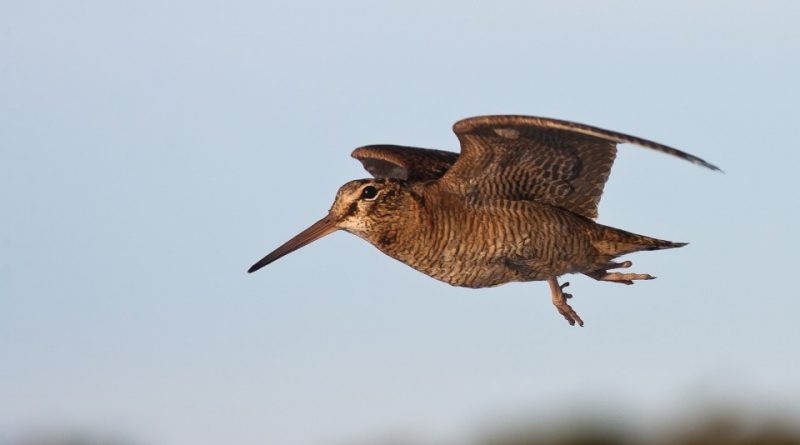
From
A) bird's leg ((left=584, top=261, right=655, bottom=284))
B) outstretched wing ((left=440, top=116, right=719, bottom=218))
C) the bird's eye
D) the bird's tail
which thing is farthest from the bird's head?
bird's leg ((left=584, top=261, right=655, bottom=284))

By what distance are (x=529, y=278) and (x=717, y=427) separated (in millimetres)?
11024

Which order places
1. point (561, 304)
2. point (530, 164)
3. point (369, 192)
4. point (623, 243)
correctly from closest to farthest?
point (530, 164) < point (369, 192) < point (623, 243) < point (561, 304)

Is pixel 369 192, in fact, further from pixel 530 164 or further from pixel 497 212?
pixel 530 164

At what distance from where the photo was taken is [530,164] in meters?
14.4

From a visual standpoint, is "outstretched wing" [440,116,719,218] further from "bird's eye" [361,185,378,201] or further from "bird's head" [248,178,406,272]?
"bird's eye" [361,185,378,201]

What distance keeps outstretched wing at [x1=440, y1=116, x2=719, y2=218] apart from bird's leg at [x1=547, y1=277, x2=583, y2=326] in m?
1.30

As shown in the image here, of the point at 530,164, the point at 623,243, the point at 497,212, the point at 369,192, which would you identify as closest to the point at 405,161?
the point at 369,192

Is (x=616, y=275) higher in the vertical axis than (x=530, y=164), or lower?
lower

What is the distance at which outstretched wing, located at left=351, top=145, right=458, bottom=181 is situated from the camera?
15914mm

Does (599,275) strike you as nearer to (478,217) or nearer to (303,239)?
(478,217)

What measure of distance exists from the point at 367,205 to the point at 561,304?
2.79 meters

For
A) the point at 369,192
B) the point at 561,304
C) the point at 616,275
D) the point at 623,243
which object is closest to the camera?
the point at 369,192

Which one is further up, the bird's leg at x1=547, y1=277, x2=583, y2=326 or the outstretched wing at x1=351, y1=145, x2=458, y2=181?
the outstretched wing at x1=351, y1=145, x2=458, y2=181

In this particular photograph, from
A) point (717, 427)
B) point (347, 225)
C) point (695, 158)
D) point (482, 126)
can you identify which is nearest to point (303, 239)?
point (347, 225)
